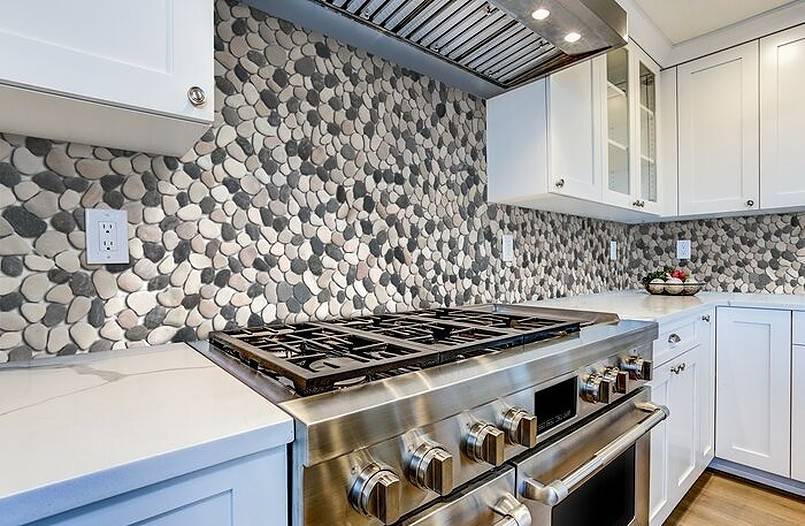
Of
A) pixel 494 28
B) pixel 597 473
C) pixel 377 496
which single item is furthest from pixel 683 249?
pixel 377 496

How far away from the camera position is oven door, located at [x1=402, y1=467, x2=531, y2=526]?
0.75m

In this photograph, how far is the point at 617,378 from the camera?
1220 millimetres

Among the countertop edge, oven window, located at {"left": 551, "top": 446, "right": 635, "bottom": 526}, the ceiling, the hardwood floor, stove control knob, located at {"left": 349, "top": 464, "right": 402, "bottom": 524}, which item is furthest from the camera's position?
the ceiling

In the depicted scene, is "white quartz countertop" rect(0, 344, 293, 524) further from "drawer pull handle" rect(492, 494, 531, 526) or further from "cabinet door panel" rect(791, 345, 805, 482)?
"cabinet door panel" rect(791, 345, 805, 482)

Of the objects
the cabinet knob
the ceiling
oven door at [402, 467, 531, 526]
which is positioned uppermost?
the ceiling

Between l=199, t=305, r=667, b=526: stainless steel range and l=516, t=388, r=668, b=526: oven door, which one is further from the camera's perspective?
l=516, t=388, r=668, b=526: oven door

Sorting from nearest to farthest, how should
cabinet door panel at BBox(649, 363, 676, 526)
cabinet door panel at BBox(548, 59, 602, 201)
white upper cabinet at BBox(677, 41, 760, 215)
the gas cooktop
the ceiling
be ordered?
the gas cooktop → cabinet door panel at BBox(649, 363, 676, 526) → cabinet door panel at BBox(548, 59, 602, 201) → the ceiling → white upper cabinet at BBox(677, 41, 760, 215)

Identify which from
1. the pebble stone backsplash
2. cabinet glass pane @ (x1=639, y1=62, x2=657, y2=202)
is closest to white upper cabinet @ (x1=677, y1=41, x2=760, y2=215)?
cabinet glass pane @ (x1=639, y1=62, x2=657, y2=202)

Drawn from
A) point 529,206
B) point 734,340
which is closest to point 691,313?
point 734,340

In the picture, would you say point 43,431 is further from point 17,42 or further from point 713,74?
point 713,74

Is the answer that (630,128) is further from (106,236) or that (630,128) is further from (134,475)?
(134,475)

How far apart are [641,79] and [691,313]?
129 cm

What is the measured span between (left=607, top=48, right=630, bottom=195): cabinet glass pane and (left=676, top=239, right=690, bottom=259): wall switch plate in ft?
3.09

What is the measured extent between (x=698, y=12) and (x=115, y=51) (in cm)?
255
